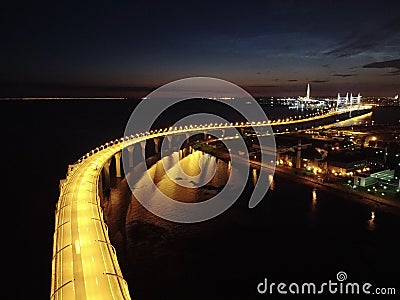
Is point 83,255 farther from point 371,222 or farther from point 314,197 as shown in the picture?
point 314,197

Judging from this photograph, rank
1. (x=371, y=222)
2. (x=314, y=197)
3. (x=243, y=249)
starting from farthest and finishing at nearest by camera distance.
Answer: (x=314, y=197)
(x=371, y=222)
(x=243, y=249)

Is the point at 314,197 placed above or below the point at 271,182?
below

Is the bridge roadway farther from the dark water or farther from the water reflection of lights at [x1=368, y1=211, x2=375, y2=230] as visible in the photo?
the water reflection of lights at [x1=368, y1=211, x2=375, y2=230]

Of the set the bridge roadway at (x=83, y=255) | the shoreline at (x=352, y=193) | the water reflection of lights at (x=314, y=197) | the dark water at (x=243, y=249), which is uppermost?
the bridge roadway at (x=83, y=255)

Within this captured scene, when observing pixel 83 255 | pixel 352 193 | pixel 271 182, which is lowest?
pixel 271 182

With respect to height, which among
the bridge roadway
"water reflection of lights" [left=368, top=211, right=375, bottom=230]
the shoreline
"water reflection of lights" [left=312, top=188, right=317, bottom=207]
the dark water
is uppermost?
the bridge roadway

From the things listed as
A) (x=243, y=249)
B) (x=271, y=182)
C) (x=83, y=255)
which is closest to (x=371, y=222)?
(x=243, y=249)

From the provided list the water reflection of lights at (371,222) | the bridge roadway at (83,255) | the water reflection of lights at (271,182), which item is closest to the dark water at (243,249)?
the water reflection of lights at (371,222)

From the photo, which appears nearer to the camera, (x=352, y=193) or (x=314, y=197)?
(x=352, y=193)

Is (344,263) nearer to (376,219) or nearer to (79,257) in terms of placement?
(376,219)

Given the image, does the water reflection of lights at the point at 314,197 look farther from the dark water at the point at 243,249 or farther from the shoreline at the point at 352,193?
the shoreline at the point at 352,193

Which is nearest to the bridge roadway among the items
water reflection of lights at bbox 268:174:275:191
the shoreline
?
water reflection of lights at bbox 268:174:275:191
